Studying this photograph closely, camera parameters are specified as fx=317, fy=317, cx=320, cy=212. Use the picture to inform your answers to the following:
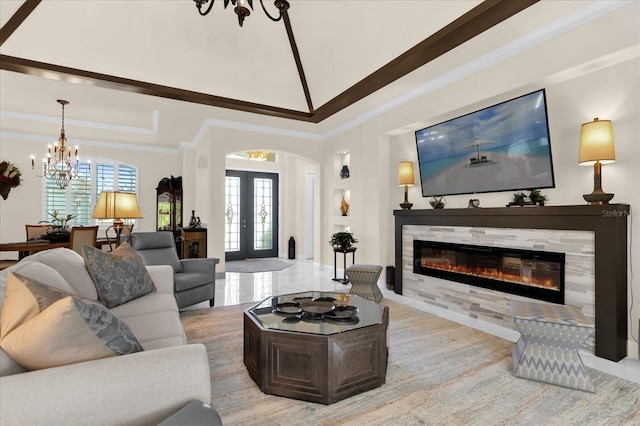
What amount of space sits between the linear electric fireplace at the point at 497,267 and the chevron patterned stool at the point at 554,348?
65 centimetres

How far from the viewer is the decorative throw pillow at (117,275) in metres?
2.50

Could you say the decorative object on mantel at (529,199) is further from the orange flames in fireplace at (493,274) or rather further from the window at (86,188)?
the window at (86,188)

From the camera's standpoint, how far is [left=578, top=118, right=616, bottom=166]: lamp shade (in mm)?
2611

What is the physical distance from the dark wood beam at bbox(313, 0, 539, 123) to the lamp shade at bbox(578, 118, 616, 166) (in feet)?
3.80

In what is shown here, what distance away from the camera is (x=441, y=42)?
10.8ft

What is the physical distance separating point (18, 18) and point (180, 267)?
3.19 meters

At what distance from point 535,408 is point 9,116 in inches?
343

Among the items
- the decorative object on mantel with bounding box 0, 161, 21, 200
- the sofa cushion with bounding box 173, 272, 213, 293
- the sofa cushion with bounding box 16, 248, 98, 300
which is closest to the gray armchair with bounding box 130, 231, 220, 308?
the sofa cushion with bounding box 173, 272, 213, 293

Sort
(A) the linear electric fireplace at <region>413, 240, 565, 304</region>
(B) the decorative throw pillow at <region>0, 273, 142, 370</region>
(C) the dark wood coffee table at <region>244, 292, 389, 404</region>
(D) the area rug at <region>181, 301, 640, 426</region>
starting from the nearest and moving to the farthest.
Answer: (B) the decorative throw pillow at <region>0, 273, 142, 370</region> < (D) the area rug at <region>181, 301, 640, 426</region> < (C) the dark wood coffee table at <region>244, 292, 389, 404</region> < (A) the linear electric fireplace at <region>413, 240, 565, 304</region>

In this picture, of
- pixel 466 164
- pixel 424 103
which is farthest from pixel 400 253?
pixel 424 103

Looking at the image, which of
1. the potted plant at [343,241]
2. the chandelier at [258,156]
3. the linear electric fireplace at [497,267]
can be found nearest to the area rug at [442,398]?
the linear electric fireplace at [497,267]

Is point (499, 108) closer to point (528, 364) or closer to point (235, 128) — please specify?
point (528, 364)

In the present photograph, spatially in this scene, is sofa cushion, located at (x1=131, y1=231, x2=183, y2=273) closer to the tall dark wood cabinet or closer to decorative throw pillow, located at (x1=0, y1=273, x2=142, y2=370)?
decorative throw pillow, located at (x1=0, y1=273, x2=142, y2=370)

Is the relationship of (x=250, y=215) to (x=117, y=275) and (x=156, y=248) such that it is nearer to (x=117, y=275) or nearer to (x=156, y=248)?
(x=156, y=248)
